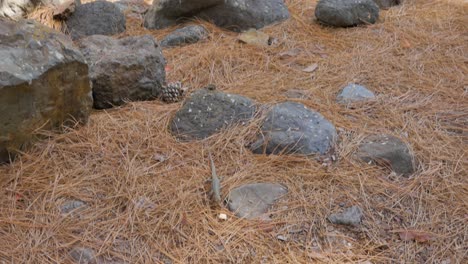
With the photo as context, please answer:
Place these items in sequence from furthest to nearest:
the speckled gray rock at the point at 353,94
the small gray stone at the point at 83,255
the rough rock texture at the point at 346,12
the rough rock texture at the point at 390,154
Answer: the rough rock texture at the point at 346,12
the speckled gray rock at the point at 353,94
the rough rock texture at the point at 390,154
the small gray stone at the point at 83,255

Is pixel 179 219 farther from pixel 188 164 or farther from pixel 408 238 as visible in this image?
pixel 408 238

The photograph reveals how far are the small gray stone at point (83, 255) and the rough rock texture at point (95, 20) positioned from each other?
237 centimetres

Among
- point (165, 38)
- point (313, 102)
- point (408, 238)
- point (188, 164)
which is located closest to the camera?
point (408, 238)

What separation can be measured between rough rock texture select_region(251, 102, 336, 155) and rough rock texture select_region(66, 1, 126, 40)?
1.97 meters

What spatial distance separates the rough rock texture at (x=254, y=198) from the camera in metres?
1.95

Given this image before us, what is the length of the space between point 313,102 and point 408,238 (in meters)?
1.03

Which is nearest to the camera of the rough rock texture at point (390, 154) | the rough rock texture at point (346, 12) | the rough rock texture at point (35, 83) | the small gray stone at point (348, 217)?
the small gray stone at point (348, 217)

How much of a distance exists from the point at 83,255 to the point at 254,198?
0.68 m

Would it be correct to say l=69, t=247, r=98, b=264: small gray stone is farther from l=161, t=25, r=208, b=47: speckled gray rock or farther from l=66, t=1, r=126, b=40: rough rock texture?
l=66, t=1, r=126, b=40: rough rock texture

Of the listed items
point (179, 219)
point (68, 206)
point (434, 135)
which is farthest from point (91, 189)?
point (434, 135)

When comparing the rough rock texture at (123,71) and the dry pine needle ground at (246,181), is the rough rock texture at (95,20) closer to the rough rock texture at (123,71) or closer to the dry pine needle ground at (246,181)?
the rough rock texture at (123,71)

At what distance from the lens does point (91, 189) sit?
205 centimetres

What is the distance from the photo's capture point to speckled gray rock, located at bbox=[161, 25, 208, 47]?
11.9ft

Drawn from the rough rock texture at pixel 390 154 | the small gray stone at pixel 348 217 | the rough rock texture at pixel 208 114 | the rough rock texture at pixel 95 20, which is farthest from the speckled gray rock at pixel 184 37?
the small gray stone at pixel 348 217
